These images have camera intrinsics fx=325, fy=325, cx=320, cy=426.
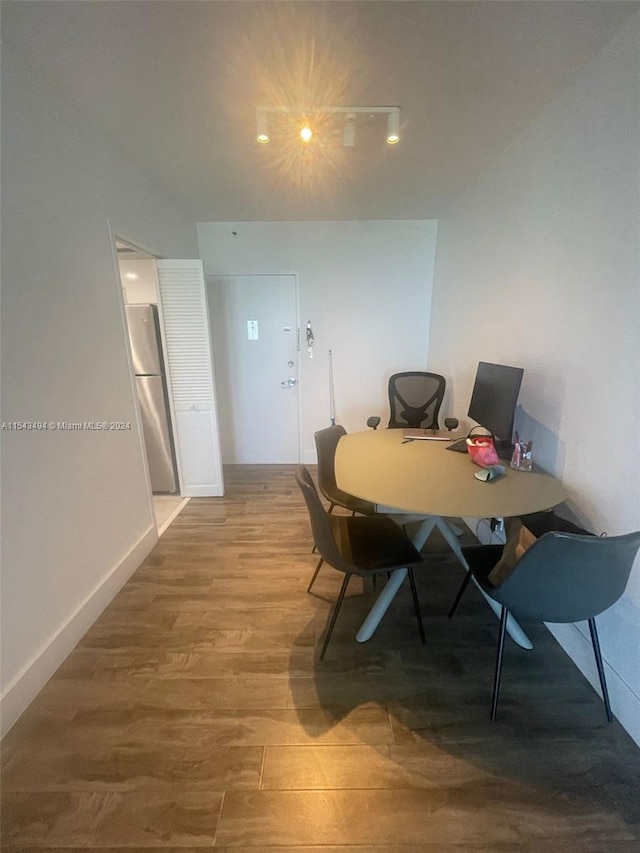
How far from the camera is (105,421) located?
1923 millimetres

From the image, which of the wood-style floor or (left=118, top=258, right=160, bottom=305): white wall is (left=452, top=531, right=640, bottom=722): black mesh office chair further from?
(left=118, top=258, right=160, bottom=305): white wall

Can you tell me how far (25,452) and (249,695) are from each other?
143 cm

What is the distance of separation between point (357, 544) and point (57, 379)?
1663 millimetres

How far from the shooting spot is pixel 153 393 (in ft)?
9.68

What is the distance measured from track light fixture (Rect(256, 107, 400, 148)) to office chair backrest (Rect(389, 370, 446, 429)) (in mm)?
1706

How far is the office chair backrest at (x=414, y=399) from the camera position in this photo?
2934 mm

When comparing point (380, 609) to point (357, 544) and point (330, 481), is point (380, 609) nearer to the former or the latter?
point (357, 544)

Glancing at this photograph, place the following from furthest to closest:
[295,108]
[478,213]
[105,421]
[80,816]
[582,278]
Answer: [478,213]
[105,421]
[295,108]
[582,278]
[80,816]

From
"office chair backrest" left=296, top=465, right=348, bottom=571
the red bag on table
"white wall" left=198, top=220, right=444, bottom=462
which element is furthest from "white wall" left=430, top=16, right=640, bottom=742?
"white wall" left=198, top=220, right=444, bottom=462

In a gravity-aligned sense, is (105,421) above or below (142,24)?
below

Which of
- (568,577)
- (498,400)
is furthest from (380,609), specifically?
(498,400)

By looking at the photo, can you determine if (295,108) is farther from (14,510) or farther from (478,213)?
(14,510)

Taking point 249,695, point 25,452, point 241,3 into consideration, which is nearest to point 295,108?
point 241,3

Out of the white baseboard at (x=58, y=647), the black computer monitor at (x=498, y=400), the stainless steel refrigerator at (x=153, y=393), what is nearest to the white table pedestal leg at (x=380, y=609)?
the black computer monitor at (x=498, y=400)
